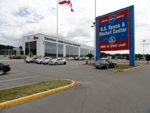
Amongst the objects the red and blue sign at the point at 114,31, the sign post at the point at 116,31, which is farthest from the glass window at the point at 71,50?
the red and blue sign at the point at 114,31

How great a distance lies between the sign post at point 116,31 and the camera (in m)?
20.1

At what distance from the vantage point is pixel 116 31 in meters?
21.4

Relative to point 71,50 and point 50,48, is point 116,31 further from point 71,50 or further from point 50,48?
point 71,50

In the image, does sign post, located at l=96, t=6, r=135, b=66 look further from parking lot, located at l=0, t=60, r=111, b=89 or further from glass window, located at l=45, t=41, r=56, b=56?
glass window, located at l=45, t=41, r=56, b=56

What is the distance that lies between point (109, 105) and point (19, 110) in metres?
3.09

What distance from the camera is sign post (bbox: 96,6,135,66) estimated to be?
2009 centimetres

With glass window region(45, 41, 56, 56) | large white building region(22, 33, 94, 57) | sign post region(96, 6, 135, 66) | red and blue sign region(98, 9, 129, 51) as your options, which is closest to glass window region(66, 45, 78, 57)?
large white building region(22, 33, 94, 57)

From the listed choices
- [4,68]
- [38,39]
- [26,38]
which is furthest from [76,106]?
[26,38]

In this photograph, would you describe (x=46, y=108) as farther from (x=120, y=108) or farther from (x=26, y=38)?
(x=26, y=38)

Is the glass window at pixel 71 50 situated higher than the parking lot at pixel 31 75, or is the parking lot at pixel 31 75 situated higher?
the glass window at pixel 71 50

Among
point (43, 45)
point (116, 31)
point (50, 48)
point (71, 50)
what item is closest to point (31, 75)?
point (116, 31)

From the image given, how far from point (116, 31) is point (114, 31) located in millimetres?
413

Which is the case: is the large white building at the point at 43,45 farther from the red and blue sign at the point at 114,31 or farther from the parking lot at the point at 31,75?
the parking lot at the point at 31,75

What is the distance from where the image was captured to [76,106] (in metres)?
3.77
